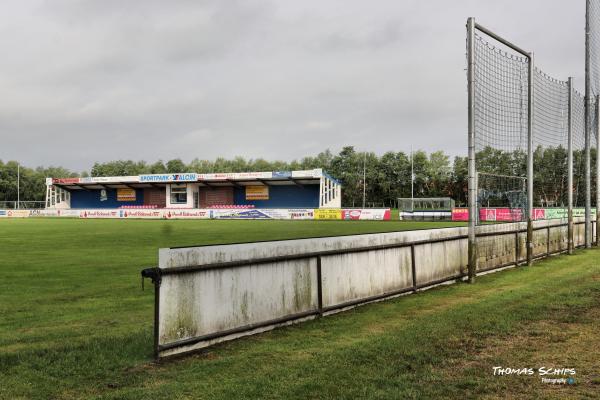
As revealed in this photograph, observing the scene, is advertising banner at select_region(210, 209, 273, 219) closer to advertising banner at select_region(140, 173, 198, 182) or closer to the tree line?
advertising banner at select_region(140, 173, 198, 182)

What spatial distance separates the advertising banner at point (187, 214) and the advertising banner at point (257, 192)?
44.8 feet

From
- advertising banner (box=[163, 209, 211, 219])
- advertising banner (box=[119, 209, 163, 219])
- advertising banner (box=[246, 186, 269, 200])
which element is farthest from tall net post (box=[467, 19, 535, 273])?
advertising banner (box=[246, 186, 269, 200])

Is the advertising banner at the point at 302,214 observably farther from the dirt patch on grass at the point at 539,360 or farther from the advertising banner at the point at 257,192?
the dirt patch on grass at the point at 539,360

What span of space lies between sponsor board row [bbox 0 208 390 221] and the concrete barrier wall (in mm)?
45133

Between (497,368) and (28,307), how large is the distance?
7662 mm

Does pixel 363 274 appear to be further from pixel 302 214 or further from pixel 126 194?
pixel 126 194

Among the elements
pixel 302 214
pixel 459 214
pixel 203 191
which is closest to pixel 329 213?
pixel 302 214

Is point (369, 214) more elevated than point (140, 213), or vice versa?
point (369, 214)

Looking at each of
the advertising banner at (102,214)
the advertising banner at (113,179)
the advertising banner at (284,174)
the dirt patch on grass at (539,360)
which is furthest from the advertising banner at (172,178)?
the dirt patch on grass at (539,360)

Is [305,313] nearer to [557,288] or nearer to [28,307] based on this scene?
[28,307]

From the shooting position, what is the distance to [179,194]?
271 feet

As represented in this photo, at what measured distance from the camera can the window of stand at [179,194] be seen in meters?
82.1

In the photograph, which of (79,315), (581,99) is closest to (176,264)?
(79,315)

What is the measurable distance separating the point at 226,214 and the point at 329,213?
Answer: 570 inches
